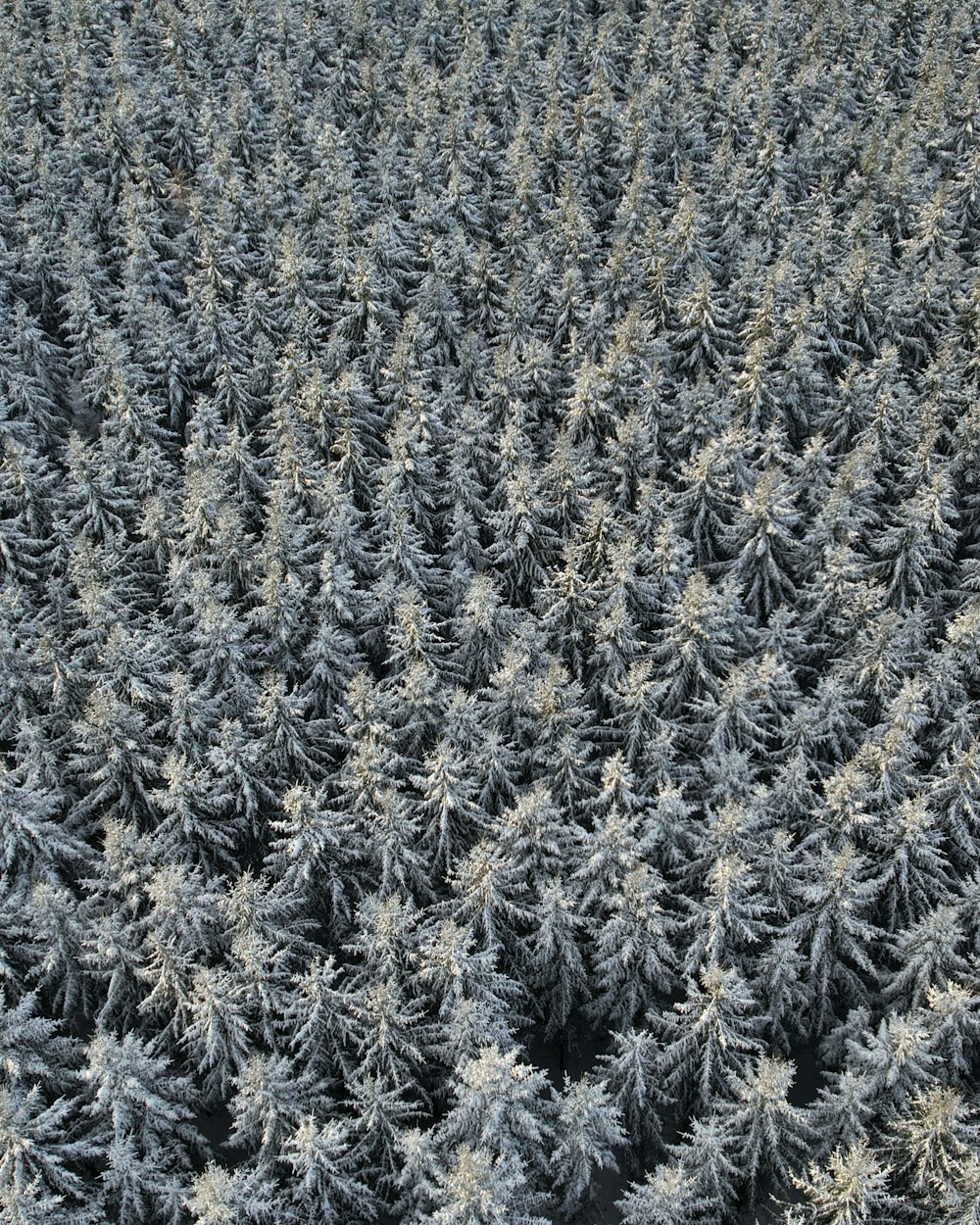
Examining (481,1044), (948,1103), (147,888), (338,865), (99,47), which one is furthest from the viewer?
(99,47)

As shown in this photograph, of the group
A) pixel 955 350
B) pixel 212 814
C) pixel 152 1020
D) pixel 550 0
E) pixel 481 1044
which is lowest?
pixel 152 1020

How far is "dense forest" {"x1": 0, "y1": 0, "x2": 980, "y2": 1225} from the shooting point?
20.8m

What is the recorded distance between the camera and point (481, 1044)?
20781 mm

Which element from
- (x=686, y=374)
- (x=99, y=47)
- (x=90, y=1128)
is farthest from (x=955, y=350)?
(x=99, y=47)

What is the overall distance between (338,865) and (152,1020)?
17.6 ft

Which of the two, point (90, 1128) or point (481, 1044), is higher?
point (481, 1044)

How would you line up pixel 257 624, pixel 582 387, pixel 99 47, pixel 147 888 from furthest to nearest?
pixel 99 47 → pixel 582 387 → pixel 257 624 → pixel 147 888

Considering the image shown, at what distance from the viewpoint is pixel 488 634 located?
28750 mm

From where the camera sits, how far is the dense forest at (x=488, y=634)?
2083cm

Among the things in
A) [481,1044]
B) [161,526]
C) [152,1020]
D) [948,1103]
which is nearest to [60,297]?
[161,526]

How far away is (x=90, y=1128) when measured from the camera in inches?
829

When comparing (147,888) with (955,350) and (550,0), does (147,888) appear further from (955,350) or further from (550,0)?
(550,0)

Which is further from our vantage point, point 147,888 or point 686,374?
point 686,374

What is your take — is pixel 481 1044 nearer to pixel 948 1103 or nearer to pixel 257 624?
pixel 948 1103
